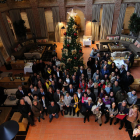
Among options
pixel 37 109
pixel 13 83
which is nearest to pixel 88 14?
pixel 13 83

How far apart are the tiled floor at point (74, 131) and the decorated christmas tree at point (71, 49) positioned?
9.74 feet

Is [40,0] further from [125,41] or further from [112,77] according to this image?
[112,77]

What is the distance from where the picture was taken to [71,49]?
6.66 meters

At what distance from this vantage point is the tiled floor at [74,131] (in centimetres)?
482

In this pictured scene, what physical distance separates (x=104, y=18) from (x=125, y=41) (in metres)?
3.25

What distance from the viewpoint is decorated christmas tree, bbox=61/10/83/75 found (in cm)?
637

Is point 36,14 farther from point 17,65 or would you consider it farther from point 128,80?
point 128,80

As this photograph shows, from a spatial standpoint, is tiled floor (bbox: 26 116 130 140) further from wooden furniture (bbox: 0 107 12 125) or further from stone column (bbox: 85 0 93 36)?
stone column (bbox: 85 0 93 36)

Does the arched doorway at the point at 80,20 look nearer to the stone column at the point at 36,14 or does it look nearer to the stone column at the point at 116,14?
the stone column at the point at 116,14

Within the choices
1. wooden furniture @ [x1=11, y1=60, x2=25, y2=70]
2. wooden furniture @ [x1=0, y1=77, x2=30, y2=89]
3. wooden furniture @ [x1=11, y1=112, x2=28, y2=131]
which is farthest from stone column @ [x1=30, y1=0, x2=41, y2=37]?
wooden furniture @ [x1=11, y1=112, x2=28, y2=131]

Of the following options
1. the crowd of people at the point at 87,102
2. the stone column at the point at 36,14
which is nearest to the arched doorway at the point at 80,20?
the stone column at the point at 36,14

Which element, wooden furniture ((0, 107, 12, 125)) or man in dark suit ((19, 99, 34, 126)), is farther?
wooden furniture ((0, 107, 12, 125))

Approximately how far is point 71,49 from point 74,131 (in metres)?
3.97

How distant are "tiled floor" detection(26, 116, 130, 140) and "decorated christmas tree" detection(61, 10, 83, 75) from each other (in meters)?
2.97
